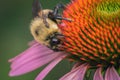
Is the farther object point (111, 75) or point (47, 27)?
point (47, 27)

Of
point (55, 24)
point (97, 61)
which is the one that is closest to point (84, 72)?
point (97, 61)

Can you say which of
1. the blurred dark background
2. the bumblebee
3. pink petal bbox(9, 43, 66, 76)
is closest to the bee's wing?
the bumblebee

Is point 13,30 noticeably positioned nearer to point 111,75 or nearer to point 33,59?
point 33,59

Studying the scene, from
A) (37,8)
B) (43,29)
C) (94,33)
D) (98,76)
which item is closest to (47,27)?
(43,29)

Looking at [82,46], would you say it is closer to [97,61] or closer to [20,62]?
[97,61]

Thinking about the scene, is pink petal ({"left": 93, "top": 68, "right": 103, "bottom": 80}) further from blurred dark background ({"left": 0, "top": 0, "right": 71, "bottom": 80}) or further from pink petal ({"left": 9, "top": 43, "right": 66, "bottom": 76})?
blurred dark background ({"left": 0, "top": 0, "right": 71, "bottom": 80})

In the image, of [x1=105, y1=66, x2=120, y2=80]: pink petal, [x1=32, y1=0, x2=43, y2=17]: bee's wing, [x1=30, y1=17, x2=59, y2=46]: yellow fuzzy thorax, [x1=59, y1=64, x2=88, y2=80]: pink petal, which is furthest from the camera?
[x1=32, y1=0, x2=43, y2=17]: bee's wing

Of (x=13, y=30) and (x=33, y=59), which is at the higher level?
(x=13, y=30)

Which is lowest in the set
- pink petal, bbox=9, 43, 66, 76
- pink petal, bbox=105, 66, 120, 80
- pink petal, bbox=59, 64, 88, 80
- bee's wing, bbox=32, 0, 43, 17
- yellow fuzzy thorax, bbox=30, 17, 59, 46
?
pink petal, bbox=105, 66, 120, 80
